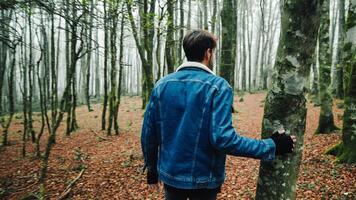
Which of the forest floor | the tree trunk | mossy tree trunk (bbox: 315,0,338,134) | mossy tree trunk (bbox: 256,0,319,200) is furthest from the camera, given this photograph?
the tree trunk

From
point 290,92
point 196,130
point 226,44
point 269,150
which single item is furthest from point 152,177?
point 226,44

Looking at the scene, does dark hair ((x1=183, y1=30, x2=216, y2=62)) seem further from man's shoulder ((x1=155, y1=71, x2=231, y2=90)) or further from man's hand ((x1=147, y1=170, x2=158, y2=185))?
man's hand ((x1=147, y1=170, x2=158, y2=185))

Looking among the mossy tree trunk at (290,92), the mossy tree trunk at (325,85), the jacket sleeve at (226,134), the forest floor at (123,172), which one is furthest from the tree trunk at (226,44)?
the jacket sleeve at (226,134)

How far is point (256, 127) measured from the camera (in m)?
12.4

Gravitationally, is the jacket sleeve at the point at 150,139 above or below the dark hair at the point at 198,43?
below

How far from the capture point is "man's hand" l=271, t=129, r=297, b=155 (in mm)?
2514

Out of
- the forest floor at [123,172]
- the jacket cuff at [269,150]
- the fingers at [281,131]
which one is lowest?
the forest floor at [123,172]

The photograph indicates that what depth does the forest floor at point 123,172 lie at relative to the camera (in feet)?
20.1

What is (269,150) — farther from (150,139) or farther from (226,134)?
(150,139)

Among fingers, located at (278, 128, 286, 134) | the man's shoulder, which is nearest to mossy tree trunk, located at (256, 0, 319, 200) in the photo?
fingers, located at (278, 128, 286, 134)

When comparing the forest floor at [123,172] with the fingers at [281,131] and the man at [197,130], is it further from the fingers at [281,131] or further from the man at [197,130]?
the man at [197,130]

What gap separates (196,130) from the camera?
7.84 ft

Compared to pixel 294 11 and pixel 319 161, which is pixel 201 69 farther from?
pixel 319 161

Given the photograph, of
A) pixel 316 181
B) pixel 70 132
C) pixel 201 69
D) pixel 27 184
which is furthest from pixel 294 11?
pixel 70 132
